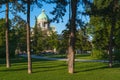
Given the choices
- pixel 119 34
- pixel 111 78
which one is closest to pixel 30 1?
pixel 111 78

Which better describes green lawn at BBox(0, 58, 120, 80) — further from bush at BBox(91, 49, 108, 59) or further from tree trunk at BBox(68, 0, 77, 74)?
bush at BBox(91, 49, 108, 59)

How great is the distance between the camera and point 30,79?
2189cm

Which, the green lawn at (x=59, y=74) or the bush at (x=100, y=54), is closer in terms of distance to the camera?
the green lawn at (x=59, y=74)

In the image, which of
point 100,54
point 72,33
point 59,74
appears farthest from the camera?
point 100,54

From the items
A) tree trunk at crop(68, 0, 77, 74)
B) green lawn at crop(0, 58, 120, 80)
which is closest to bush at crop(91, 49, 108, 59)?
green lawn at crop(0, 58, 120, 80)

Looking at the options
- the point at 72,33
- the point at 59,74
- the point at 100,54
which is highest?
the point at 72,33

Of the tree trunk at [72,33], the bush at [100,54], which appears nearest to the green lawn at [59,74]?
the tree trunk at [72,33]

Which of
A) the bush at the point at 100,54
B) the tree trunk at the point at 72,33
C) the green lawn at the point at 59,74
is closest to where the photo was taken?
the green lawn at the point at 59,74

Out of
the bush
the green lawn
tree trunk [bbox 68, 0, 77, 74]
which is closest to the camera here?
the green lawn

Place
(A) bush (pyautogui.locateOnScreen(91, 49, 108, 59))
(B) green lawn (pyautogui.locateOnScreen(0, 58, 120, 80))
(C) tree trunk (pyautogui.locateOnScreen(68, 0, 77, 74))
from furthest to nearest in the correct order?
(A) bush (pyautogui.locateOnScreen(91, 49, 108, 59)), (C) tree trunk (pyautogui.locateOnScreen(68, 0, 77, 74)), (B) green lawn (pyautogui.locateOnScreen(0, 58, 120, 80))

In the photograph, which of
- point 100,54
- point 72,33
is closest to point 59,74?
point 72,33

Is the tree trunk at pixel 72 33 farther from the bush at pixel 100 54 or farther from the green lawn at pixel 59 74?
the bush at pixel 100 54

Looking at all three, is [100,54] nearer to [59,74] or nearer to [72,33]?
[72,33]

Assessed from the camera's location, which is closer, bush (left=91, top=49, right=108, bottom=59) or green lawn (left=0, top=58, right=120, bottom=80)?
green lawn (left=0, top=58, right=120, bottom=80)
